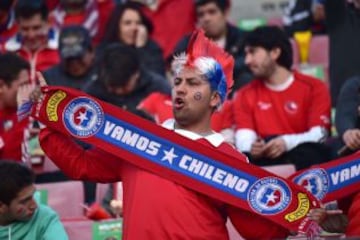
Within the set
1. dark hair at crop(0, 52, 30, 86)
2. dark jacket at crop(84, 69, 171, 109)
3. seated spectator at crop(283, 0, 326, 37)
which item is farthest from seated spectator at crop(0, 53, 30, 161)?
seated spectator at crop(283, 0, 326, 37)

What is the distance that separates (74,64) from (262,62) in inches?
73.6

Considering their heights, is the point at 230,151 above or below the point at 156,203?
above

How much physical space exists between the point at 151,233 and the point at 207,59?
999 millimetres

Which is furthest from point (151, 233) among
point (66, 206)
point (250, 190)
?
point (66, 206)

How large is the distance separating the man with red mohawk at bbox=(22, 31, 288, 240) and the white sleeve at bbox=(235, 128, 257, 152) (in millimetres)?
2392

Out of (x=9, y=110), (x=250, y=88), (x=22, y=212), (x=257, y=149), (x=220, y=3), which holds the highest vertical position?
(x=220, y=3)

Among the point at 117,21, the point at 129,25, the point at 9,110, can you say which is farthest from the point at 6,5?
the point at 9,110

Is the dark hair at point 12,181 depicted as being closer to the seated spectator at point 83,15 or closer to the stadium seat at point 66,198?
the stadium seat at point 66,198

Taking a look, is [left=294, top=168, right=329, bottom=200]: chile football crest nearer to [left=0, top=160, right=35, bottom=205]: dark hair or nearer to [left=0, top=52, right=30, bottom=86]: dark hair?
[left=0, top=160, right=35, bottom=205]: dark hair

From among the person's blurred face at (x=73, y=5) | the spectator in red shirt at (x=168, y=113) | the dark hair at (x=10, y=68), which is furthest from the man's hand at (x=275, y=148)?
the person's blurred face at (x=73, y=5)

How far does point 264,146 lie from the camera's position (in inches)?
369

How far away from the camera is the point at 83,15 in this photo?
12180 millimetres

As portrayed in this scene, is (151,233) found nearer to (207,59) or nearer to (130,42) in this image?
(207,59)

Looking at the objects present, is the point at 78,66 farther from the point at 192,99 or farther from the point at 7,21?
the point at 192,99
